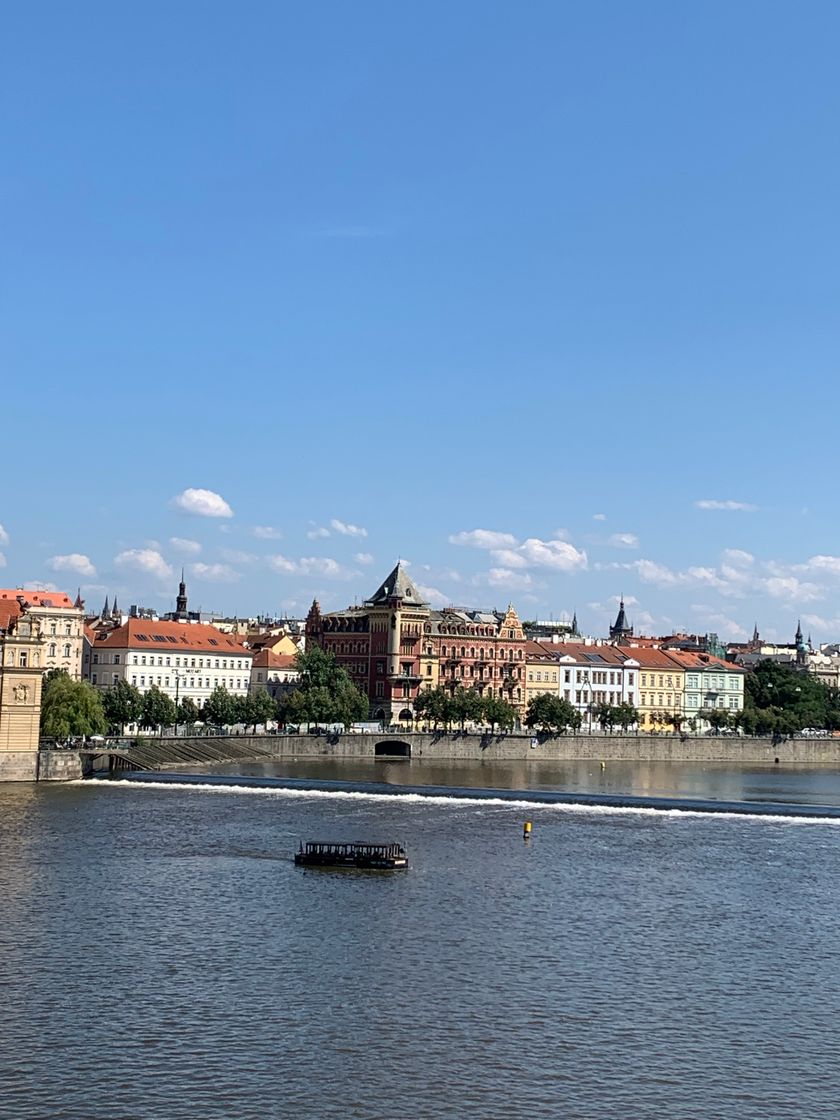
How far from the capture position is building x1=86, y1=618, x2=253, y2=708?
529 ft

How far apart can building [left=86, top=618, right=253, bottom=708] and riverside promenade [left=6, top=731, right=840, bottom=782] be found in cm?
2636

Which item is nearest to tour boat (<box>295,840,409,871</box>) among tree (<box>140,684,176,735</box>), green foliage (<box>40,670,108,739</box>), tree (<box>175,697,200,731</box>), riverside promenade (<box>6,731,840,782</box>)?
riverside promenade (<box>6,731,840,782</box>)

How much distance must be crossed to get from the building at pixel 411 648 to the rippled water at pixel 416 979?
97.1 meters

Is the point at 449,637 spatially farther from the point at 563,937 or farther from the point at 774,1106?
the point at 774,1106

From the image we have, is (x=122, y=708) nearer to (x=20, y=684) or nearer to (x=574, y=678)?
(x=20, y=684)

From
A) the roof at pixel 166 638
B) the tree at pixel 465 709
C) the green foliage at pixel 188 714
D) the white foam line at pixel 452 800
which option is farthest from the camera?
the roof at pixel 166 638

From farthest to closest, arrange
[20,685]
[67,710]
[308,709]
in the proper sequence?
1. [308,709]
2. [67,710]
3. [20,685]

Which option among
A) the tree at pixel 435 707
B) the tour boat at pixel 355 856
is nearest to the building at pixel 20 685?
the tour boat at pixel 355 856

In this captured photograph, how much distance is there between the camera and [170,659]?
167 m

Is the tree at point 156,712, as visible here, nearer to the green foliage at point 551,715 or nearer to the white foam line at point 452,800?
the white foam line at point 452,800

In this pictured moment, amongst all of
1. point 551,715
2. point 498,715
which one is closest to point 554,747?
point 551,715

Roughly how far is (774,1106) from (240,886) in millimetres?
29006

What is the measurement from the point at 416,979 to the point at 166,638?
127 m

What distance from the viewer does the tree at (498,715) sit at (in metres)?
162
